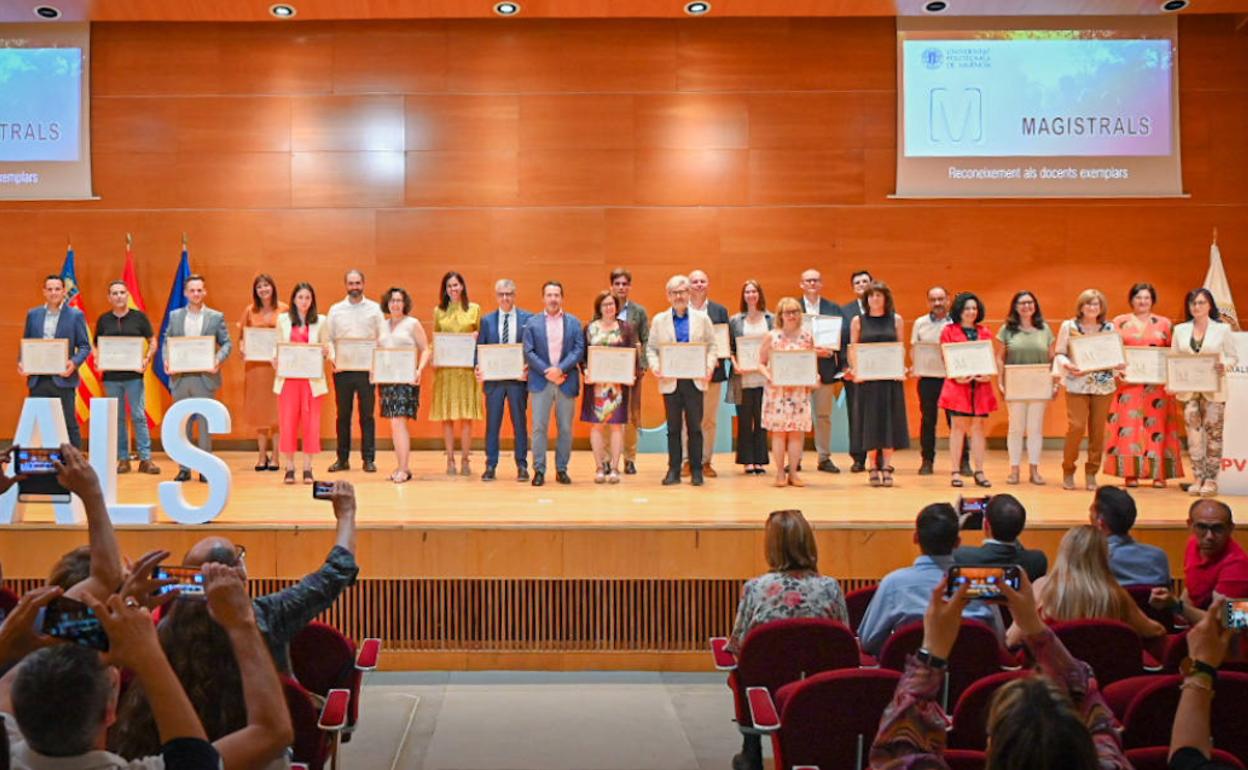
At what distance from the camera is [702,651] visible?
6.52 m

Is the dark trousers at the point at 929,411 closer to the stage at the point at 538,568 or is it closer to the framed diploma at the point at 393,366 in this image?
the stage at the point at 538,568

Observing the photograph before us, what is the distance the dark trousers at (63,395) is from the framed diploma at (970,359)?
6.39 metres

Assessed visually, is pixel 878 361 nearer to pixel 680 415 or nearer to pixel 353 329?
pixel 680 415

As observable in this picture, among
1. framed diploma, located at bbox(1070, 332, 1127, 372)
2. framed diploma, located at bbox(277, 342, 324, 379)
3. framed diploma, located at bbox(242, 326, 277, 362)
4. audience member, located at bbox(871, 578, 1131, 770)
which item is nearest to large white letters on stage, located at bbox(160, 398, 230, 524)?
framed diploma, located at bbox(277, 342, 324, 379)

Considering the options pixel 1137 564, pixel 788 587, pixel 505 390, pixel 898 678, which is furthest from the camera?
pixel 505 390

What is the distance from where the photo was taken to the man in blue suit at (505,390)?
8727mm

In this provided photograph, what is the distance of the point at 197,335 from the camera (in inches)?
346

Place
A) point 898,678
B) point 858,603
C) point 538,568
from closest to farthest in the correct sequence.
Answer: point 898,678, point 858,603, point 538,568

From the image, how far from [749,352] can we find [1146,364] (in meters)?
2.77

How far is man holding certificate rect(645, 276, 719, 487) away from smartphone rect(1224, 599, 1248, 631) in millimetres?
6137

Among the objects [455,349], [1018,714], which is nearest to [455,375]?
[455,349]

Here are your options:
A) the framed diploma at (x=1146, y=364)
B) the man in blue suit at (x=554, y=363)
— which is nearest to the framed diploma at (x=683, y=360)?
the man in blue suit at (x=554, y=363)

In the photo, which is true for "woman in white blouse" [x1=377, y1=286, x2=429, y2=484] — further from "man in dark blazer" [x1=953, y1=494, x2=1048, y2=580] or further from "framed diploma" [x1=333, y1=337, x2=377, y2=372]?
"man in dark blazer" [x1=953, y1=494, x2=1048, y2=580]

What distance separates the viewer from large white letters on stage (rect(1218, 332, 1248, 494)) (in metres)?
8.10
